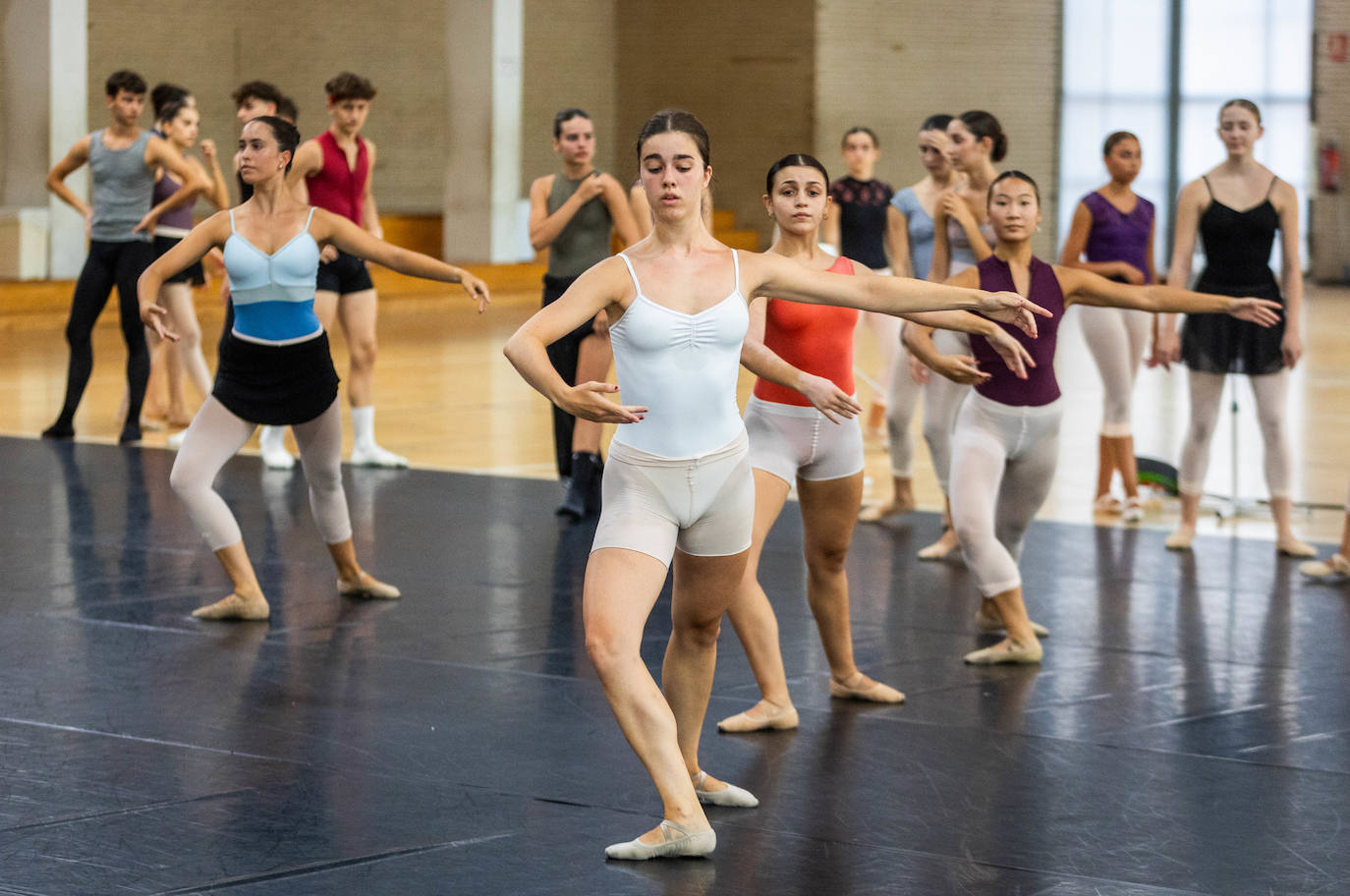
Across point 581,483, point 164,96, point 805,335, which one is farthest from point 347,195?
point 805,335

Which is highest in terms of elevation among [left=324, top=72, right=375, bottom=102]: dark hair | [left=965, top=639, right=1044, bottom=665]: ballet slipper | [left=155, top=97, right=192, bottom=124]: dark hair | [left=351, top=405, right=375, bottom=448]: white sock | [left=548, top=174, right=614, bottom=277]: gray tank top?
[left=155, top=97, right=192, bottom=124]: dark hair

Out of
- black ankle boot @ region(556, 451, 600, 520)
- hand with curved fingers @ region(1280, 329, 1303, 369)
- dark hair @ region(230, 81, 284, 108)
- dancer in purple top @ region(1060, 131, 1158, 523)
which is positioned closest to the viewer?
hand with curved fingers @ region(1280, 329, 1303, 369)

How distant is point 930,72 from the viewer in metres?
21.8

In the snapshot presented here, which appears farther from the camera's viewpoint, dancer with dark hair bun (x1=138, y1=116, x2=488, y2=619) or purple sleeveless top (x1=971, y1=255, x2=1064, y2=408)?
dancer with dark hair bun (x1=138, y1=116, x2=488, y2=619)

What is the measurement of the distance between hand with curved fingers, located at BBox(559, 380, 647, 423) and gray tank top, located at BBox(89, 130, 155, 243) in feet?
21.3

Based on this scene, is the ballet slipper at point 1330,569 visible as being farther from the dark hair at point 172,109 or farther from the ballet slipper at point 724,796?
the dark hair at point 172,109

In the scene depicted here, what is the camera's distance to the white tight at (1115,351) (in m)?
7.50

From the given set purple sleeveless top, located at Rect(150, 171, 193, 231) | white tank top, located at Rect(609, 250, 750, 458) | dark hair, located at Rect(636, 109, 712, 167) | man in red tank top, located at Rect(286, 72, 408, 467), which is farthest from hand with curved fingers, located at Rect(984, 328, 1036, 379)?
purple sleeveless top, located at Rect(150, 171, 193, 231)

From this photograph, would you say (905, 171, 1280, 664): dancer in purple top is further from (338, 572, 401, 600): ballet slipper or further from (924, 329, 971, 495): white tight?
(338, 572, 401, 600): ballet slipper

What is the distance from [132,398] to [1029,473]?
5.46 metres

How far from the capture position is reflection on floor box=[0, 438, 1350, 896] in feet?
11.9

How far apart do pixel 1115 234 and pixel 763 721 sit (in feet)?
11.4

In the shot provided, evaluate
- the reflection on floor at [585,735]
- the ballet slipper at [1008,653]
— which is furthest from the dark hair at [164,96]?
the ballet slipper at [1008,653]

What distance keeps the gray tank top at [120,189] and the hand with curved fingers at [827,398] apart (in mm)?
6076
